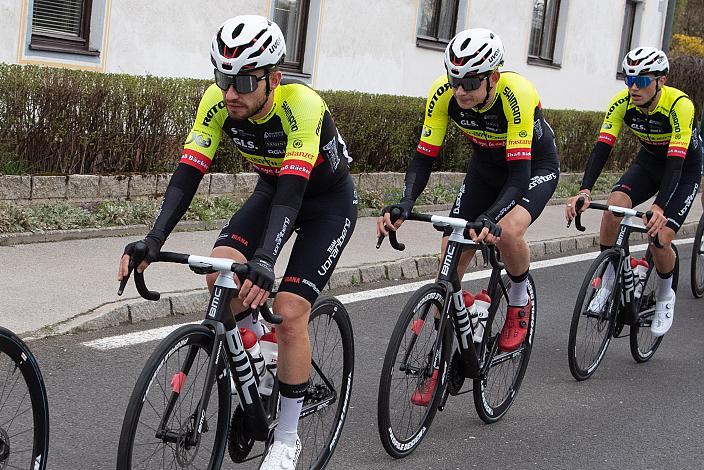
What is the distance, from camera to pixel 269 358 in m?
4.71

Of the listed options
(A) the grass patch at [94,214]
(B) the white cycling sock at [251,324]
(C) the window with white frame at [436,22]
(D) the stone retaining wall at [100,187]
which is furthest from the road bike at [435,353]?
(C) the window with white frame at [436,22]

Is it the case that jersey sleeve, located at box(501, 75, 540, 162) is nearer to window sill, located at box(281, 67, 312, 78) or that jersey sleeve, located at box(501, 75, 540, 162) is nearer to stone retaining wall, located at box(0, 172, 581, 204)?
stone retaining wall, located at box(0, 172, 581, 204)

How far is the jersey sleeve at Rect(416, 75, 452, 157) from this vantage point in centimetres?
598

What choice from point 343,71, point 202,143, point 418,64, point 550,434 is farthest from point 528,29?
point 202,143

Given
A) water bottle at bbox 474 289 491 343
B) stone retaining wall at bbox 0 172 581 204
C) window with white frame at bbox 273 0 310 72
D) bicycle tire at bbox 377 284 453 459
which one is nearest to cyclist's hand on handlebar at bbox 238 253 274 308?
bicycle tire at bbox 377 284 453 459

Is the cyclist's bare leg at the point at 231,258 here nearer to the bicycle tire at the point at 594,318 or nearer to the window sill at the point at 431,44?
the bicycle tire at the point at 594,318

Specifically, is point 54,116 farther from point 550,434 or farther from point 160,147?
point 550,434

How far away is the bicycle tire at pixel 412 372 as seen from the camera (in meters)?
5.16

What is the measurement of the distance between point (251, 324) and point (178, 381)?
32.3 inches

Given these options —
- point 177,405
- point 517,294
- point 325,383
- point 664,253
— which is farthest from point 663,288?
point 177,405

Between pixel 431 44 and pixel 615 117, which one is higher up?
pixel 431 44

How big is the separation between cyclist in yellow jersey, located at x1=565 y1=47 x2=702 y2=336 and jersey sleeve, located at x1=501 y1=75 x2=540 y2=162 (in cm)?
131

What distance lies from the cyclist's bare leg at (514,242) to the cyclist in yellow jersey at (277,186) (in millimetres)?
1345

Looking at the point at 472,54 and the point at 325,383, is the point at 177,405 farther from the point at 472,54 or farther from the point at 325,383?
the point at 472,54
